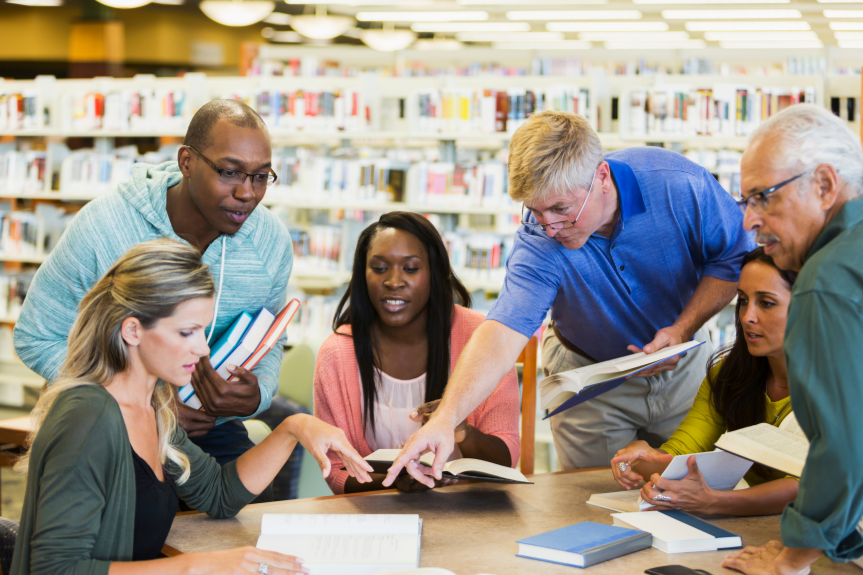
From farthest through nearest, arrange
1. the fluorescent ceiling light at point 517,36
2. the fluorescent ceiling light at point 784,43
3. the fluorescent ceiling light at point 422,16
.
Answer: the fluorescent ceiling light at point 517,36, the fluorescent ceiling light at point 784,43, the fluorescent ceiling light at point 422,16

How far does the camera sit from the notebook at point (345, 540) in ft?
4.35

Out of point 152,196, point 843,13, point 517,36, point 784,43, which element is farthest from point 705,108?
point 517,36

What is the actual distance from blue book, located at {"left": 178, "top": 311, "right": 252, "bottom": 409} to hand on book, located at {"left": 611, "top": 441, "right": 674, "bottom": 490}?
3.17ft

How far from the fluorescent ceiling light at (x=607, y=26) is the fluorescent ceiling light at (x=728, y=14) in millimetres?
675

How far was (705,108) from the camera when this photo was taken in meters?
4.45

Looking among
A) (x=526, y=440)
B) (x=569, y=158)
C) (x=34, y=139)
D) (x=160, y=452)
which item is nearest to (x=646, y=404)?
(x=526, y=440)

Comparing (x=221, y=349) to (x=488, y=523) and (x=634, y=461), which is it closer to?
(x=488, y=523)

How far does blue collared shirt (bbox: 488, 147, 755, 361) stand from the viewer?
76.7 inches

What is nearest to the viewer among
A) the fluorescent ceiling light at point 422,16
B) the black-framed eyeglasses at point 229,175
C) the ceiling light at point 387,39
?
the black-framed eyeglasses at point 229,175

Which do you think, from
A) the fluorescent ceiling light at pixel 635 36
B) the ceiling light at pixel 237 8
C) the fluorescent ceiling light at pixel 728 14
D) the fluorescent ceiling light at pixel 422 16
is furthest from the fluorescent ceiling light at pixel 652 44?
the ceiling light at pixel 237 8

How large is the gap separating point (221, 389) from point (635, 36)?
10.2 metres

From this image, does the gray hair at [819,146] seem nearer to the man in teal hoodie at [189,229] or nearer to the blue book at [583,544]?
the blue book at [583,544]

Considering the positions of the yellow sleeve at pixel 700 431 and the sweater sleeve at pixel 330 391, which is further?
the sweater sleeve at pixel 330 391

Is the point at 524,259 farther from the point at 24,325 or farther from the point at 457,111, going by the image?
the point at 457,111
